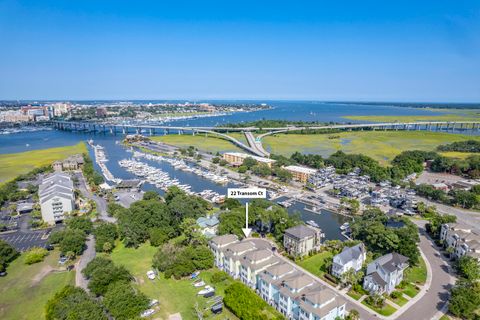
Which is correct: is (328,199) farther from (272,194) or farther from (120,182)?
(120,182)

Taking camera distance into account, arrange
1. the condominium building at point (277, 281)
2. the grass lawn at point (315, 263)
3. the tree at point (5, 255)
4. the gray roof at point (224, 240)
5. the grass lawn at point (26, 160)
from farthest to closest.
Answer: the grass lawn at point (26, 160) → the gray roof at point (224, 240) → the tree at point (5, 255) → the grass lawn at point (315, 263) → the condominium building at point (277, 281)

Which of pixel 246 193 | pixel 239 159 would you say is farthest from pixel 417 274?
pixel 239 159

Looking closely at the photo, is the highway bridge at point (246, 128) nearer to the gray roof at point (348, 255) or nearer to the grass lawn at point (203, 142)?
the grass lawn at point (203, 142)

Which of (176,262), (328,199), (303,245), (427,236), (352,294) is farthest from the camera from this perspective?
(328,199)

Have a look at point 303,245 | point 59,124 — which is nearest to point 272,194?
point 303,245

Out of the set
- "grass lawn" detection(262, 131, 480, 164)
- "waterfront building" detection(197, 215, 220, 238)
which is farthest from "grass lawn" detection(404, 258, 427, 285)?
"grass lawn" detection(262, 131, 480, 164)

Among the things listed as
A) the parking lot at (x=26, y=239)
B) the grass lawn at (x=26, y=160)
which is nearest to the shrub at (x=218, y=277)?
the parking lot at (x=26, y=239)
